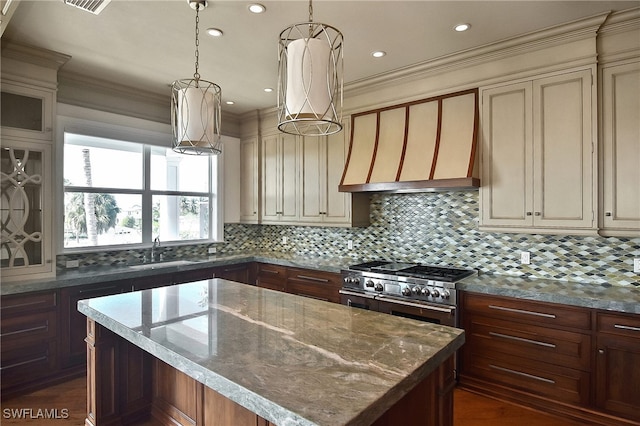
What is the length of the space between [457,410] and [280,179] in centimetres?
322

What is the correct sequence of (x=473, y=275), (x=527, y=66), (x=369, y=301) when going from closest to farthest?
(x=527, y=66) → (x=473, y=275) → (x=369, y=301)

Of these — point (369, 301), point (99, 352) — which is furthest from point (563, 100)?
point (99, 352)

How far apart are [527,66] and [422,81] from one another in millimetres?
893

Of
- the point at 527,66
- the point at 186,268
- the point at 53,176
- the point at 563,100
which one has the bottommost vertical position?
the point at 186,268

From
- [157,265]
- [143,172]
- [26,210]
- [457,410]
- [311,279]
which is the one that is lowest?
[457,410]

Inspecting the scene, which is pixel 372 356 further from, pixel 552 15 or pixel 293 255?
pixel 293 255

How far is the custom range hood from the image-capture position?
3152mm

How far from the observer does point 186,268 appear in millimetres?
3977

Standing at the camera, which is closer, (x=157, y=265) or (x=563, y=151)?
(x=563, y=151)

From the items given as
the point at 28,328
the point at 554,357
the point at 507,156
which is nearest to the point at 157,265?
the point at 28,328

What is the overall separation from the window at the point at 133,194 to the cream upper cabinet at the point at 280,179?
706 mm

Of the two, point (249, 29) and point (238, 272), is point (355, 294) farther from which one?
point (249, 29)

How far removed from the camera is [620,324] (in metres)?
2.33

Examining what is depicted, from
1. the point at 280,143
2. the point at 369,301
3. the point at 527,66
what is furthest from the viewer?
the point at 280,143
